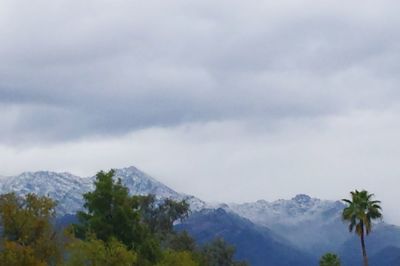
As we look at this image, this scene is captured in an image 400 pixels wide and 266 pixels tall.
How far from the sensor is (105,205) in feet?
273

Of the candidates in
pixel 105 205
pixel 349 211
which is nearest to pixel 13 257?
pixel 105 205

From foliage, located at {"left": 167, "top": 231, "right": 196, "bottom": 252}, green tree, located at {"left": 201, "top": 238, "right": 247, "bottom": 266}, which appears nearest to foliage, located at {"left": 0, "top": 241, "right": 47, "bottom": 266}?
foliage, located at {"left": 167, "top": 231, "right": 196, "bottom": 252}

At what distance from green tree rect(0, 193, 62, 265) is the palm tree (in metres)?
38.7

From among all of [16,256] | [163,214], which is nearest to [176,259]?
[16,256]

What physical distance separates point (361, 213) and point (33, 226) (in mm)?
42235

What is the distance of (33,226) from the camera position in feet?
237

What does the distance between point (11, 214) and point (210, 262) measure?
8734 centimetres

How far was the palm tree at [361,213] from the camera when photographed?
99.8 metres

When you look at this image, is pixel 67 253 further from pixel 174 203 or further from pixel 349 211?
pixel 174 203

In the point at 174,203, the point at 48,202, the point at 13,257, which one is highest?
the point at 174,203

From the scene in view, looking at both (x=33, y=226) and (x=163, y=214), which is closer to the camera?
(x=33, y=226)

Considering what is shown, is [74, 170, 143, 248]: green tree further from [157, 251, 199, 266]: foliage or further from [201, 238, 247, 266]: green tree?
[201, 238, 247, 266]: green tree

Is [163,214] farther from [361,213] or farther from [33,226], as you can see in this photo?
[33,226]

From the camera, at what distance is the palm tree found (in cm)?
9981
